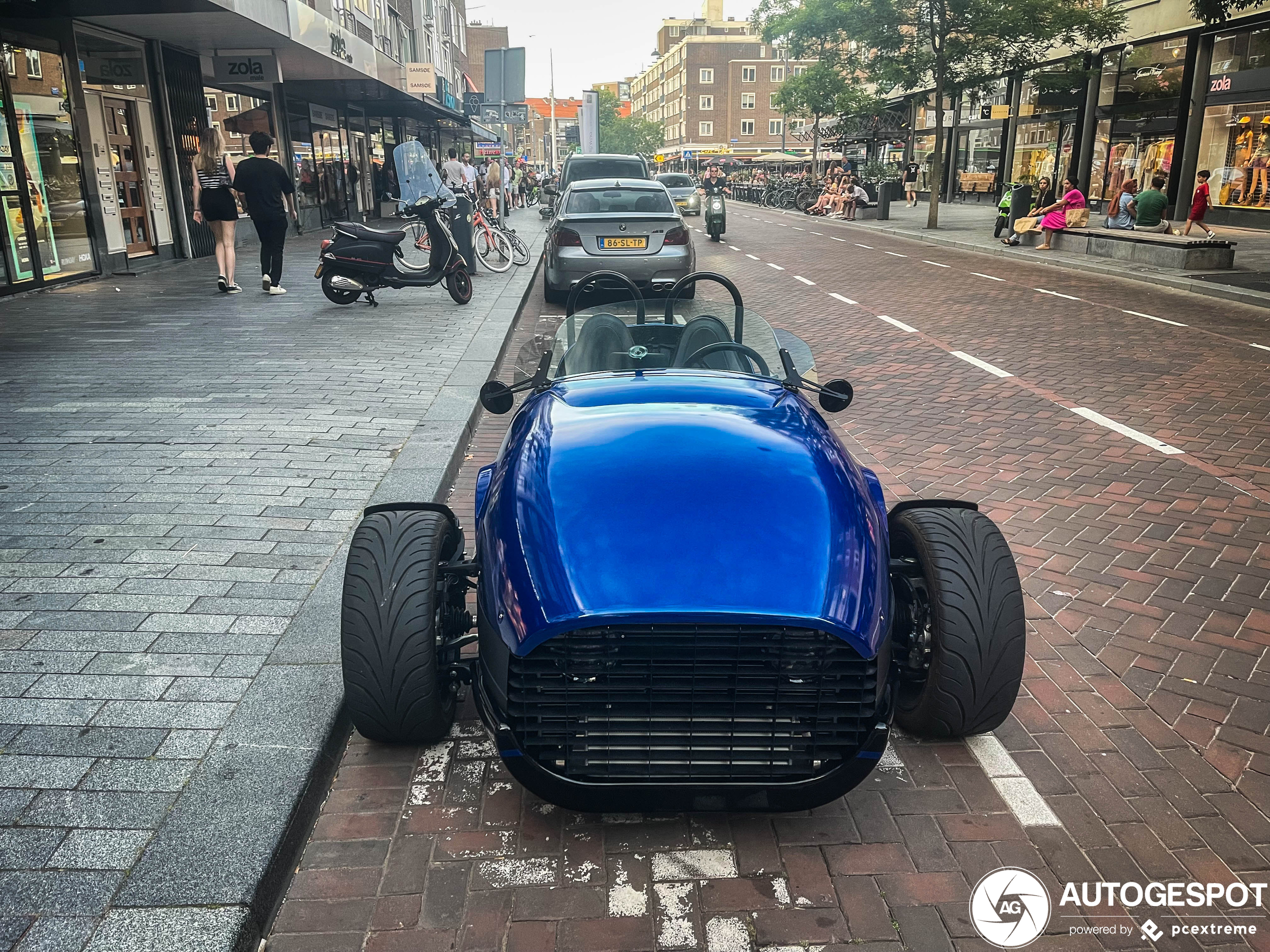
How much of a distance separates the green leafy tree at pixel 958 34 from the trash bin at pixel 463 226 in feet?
48.3

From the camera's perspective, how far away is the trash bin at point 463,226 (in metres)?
12.6

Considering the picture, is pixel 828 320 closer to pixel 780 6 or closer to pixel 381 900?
pixel 381 900

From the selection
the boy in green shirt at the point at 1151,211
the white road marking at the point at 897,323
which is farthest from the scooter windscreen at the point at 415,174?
the boy in green shirt at the point at 1151,211

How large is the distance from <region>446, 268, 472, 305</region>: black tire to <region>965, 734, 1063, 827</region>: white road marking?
9.88m

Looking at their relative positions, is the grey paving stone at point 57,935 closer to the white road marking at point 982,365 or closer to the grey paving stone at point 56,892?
the grey paving stone at point 56,892

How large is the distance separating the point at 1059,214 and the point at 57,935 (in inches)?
891

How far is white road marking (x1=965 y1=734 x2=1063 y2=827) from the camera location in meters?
2.75

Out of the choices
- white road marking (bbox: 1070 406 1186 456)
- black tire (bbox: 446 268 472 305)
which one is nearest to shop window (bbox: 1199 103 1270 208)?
white road marking (bbox: 1070 406 1186 456)

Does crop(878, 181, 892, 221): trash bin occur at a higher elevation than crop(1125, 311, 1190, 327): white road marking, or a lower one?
higher

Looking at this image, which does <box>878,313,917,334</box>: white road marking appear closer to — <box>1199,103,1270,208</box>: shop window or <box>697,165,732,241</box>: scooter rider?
<box>697,165,732,241</box>: scooter rider

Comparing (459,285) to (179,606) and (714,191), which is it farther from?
(714,191)

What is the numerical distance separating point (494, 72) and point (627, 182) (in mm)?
22761

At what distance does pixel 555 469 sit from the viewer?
269cm

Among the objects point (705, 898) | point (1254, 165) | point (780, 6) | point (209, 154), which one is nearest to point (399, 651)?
point (705, 898)
